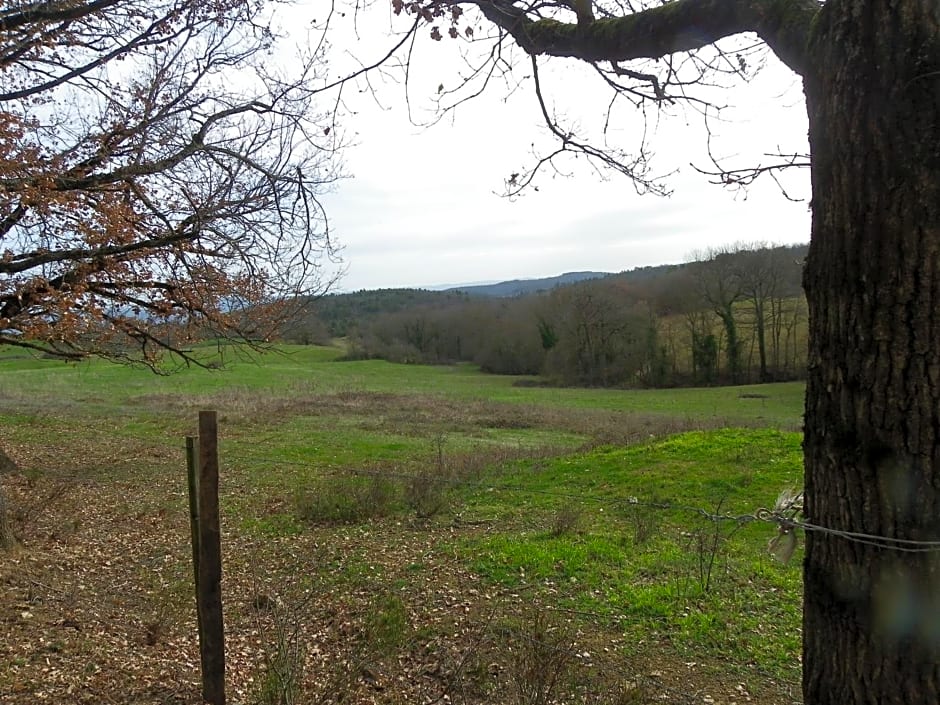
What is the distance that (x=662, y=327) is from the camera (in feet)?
161

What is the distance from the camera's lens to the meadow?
172 inches

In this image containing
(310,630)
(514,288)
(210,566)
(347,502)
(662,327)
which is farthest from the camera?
(514,288)

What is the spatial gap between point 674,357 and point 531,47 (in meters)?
46.8

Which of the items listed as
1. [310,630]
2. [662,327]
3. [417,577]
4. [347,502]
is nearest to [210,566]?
[310,630]

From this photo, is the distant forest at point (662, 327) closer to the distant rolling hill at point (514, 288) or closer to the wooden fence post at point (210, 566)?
the distant rolling hill at point (514, 288)

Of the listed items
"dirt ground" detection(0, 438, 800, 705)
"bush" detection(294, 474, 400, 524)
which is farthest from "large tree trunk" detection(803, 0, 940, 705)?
"bush" detection(294, 474, 400, 524)

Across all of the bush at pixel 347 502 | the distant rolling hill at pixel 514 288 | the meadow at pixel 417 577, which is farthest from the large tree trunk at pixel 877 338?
the distant rolling hill at pixel 514 288

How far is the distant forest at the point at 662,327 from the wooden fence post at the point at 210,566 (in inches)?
1283

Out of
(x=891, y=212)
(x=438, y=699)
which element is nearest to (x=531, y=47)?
(x=891, y=212)

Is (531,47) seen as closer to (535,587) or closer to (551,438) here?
(535,587)

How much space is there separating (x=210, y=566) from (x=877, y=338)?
348 centimetres

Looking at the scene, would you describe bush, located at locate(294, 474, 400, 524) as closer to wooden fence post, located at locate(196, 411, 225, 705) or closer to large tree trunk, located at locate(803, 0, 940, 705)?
wooden fence post, located at locate(196, 411, 225, 705)

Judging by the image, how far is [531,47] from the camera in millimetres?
3383

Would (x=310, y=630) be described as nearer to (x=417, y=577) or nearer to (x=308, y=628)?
(x=308, y=628)
